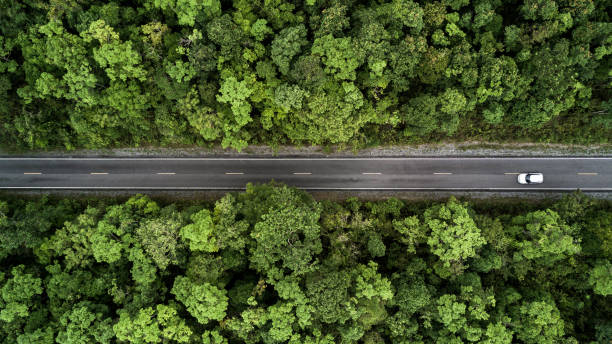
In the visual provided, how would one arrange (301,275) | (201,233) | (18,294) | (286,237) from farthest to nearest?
(18,294) < (301,275) < (201,233) < (286,237)

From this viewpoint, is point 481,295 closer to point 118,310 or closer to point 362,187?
point 362,187

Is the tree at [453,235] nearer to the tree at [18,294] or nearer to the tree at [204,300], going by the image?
the tree at [204,300]

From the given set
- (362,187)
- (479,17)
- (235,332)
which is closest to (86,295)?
(235,332)

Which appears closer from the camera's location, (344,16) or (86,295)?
(344,16)

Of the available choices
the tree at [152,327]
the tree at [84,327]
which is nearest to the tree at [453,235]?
the tree at [152,327]

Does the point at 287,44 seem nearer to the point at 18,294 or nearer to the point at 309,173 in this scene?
the point at 309,173

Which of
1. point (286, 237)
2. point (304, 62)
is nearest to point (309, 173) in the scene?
point (286, 237)

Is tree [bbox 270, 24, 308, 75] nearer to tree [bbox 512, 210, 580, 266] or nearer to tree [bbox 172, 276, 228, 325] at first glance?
tree [bbox 172, 276, 228, 325]
